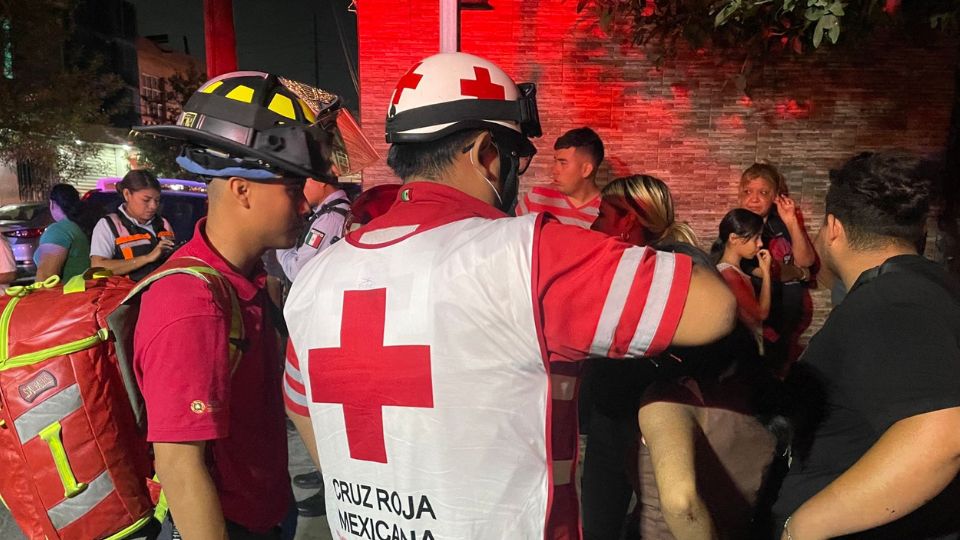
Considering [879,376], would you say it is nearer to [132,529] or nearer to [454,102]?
[454,102]

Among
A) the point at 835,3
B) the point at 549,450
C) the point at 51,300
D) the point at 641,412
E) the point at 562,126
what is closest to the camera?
the point at 549,450

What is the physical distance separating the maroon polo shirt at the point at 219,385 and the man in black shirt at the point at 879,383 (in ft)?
5.06

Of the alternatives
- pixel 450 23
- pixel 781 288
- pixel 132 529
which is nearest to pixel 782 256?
pixel 781 288

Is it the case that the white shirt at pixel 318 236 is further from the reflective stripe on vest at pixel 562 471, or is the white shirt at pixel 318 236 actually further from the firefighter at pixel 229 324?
the reflective stripe on vest at pixel 562 471

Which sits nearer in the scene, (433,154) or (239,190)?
(433,154)

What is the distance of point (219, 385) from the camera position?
1384 millimetres

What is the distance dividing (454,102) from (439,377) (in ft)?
2.17

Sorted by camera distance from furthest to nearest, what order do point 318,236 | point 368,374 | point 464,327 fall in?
point 318,236, point 368,374, point 464,327

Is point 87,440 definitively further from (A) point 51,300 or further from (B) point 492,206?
(B) point 492,206

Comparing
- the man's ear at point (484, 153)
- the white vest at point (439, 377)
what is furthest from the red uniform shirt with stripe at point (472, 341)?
the man's ear at point (484, 153)

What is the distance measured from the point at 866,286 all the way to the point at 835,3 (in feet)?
8.37

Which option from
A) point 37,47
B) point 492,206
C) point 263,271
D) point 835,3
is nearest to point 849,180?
point 492,206

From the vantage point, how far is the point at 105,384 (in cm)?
152

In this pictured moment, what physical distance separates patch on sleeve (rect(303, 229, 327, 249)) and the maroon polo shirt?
245 cm
